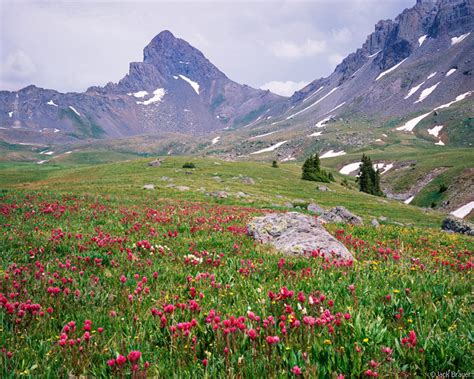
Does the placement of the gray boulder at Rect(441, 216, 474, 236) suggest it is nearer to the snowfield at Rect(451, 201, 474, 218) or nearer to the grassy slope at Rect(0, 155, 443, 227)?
the grassy slope at Rect(0, 155, 443, 227)

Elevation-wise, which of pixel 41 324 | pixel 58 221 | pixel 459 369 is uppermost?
pixel 459 369

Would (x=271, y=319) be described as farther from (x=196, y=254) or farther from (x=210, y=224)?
(x=210, y=224)

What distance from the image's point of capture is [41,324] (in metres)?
4.52

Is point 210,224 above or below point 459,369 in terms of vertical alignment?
below

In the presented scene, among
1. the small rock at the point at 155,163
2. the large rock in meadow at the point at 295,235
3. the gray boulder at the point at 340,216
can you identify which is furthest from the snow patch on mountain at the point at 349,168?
the large rock in meadow at the point at 295,235

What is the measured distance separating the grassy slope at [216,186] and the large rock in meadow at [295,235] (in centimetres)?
1548

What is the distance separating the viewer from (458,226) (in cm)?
2800

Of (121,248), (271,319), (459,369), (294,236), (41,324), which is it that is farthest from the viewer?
(294,236)

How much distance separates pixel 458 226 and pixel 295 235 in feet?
81.3

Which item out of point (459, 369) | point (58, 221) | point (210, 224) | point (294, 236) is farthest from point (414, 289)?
point (58, 221)

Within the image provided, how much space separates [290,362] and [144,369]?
151 cm

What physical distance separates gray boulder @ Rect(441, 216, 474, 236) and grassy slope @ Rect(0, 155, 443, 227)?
10.1 meters

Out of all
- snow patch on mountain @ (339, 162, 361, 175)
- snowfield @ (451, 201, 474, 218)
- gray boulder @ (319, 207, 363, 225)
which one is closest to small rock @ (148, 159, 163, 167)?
gray boulder @ (319, 207, 363, 225)

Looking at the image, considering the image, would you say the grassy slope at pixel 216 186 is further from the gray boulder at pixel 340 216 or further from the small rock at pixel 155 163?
the gray boulder at pixel 340 216
